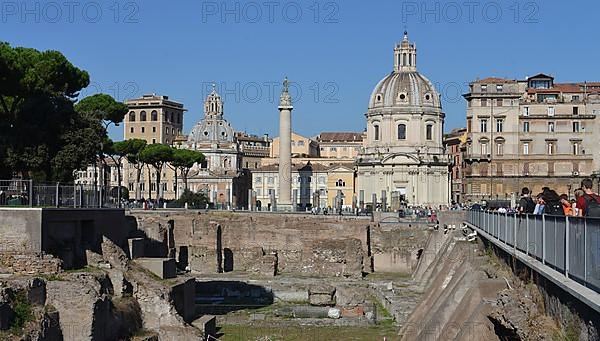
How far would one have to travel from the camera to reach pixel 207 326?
27688 millimetres

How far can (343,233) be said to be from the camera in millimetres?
52844

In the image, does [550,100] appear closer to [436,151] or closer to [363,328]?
[436,151]

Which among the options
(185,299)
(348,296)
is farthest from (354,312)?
(185,299)

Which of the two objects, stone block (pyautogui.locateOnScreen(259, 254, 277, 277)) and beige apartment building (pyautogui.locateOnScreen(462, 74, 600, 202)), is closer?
stone block (pyautogui.locateOnScreen(259, 254, 277, 277))

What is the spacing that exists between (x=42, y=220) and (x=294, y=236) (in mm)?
30529

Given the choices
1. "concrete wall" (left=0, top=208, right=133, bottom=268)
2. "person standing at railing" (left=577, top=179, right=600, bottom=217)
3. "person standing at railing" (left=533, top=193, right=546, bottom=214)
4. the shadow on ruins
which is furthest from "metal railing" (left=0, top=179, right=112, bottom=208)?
"person standing at railing" (left=577, top=179, right=600, bottom=217)

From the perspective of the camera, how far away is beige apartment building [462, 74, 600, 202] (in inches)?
2630

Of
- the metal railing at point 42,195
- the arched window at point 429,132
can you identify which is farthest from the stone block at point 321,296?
the arched window at point 429,132

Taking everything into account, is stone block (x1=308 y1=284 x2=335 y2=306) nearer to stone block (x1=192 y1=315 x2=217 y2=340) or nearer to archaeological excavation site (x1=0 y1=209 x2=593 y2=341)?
archaeological excavation site (x1=0 y1=209 x2=593 y2=341)

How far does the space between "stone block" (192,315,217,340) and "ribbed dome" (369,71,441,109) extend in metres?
54.3

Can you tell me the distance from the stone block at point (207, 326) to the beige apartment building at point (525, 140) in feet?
135

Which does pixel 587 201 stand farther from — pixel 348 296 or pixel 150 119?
pixel 150 119

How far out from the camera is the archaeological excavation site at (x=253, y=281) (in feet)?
61.5

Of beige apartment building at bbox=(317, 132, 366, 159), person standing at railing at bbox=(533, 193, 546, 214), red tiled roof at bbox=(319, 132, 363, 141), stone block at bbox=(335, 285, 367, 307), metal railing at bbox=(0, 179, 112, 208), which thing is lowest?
stone block at bbox=(335, 285, 367, 307)
